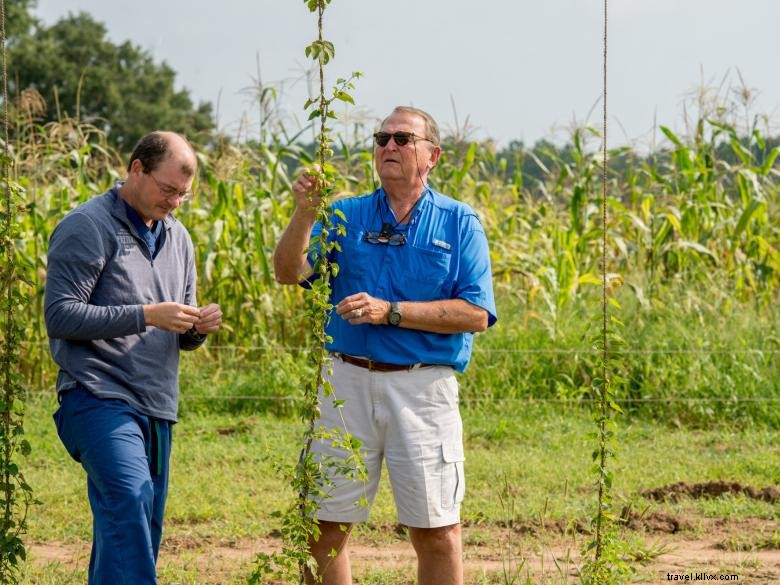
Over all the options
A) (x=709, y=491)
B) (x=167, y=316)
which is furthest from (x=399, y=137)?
(x=709, y=491)

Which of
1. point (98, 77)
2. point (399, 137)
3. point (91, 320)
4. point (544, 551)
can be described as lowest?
point (544, 551)

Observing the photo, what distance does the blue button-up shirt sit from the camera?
13.5ft

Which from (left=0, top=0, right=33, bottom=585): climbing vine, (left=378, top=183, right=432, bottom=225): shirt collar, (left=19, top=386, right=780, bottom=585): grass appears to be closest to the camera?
(left=0, top=0, right=33, bottom=585): climbing vine

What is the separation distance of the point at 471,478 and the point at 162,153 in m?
3.78

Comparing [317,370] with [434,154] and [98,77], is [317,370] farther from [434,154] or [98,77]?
[98,77]

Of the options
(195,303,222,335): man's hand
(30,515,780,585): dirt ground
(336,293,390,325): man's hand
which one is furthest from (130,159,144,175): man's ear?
(30,515,780,585): dirt ground

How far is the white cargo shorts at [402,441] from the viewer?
409cm

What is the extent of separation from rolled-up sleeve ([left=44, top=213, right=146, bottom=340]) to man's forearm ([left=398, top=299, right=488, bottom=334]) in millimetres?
928

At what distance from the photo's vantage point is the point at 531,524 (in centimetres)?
611

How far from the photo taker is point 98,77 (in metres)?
42.1

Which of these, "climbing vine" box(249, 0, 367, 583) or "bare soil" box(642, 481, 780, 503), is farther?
"bare soil" box(642, 481, 780, 503)

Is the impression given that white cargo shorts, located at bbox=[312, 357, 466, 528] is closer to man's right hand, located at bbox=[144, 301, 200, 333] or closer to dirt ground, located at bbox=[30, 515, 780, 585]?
man's right hand, located at bbox=[144, 301, 200, 333]

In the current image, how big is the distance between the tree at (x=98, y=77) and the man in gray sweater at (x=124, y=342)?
1419 inches

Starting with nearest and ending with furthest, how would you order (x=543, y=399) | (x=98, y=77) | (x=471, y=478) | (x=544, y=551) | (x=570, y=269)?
(x=544, y=551)
(x=471, y=478)
(x=543, y=399)
(x=570, y=269)
(x=98, y=77)
